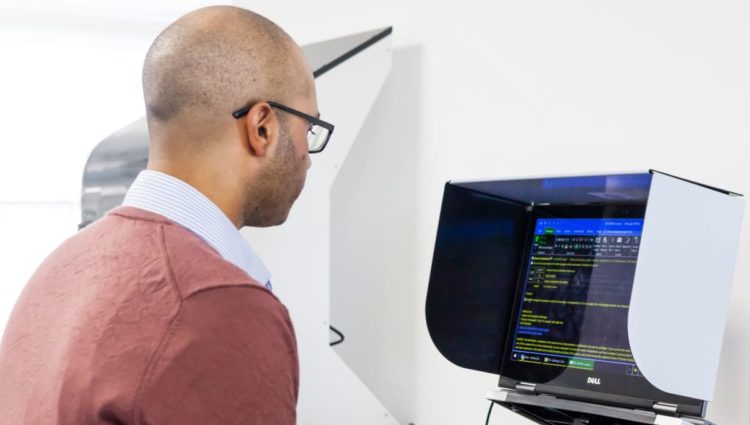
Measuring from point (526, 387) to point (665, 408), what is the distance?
289 mm

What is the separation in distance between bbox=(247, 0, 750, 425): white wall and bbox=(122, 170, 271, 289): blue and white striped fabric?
3.09 ft

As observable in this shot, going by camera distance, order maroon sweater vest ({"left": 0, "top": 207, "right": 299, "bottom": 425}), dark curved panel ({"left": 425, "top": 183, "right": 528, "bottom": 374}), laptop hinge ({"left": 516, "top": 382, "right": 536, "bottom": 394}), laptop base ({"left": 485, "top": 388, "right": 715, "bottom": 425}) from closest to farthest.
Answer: maroon sweater vest ({"left": 0, "top": 207, "right": 299, "bottom": 425}) → laptop base ({"left": 485, "top": 388, "right": 715, "bottom": 425}) → laptop hinge ({"left": 516, "top": 382, "right": 536, "bottom": 394}) → dark curved panel ({"left": 425, "top": 183, "right": 528, "bottom": 374})

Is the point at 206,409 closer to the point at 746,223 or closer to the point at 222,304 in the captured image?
the point at 222,304

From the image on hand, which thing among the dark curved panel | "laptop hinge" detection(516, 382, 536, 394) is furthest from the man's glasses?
"laptop hinge" detection(516, 382, 536, 394)

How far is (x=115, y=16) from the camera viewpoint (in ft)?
8.90

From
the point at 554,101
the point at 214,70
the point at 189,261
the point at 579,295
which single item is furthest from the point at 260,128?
the point at 554,101

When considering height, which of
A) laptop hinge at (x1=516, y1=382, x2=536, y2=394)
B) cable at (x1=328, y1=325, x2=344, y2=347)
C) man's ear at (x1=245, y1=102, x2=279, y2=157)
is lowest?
cable at (x1=328, y1=325, x2=344, y2=347)

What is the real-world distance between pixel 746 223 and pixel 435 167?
0.83 m

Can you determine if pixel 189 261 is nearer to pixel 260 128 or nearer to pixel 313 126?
pixel 260 128

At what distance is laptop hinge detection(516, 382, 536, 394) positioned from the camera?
5.48 ft

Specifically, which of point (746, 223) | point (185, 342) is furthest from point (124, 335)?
point (746, 223)

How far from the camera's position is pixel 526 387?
66.1 inches

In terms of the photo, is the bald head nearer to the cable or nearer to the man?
the man

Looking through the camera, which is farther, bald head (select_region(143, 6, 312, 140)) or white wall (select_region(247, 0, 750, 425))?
white wall (select_region(247, 0, 750, 425))
